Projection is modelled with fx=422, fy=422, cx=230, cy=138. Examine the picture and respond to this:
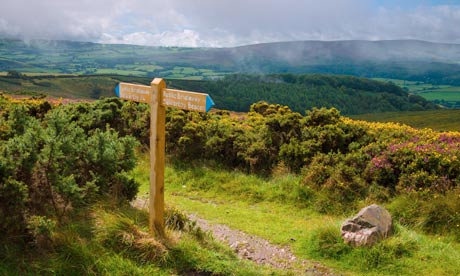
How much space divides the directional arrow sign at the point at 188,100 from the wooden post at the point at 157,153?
0.13m

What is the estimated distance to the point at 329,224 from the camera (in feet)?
24.1

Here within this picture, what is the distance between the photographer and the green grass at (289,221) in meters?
6.37

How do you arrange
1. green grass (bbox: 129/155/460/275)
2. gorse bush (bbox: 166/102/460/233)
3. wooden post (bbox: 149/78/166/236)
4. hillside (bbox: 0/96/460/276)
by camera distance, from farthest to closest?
1. gorse bush (bbox: 166/102/460/233)
2. green grass (bbox: 129/155/460/275)
3. wooden post (bbox: 149/78/166/236)
4. hillside (bbox: 0/96/460/276)

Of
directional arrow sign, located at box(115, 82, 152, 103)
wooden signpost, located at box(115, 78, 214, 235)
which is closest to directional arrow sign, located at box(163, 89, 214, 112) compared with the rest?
wooden signpost, located at box(115, 78, 214, 235)

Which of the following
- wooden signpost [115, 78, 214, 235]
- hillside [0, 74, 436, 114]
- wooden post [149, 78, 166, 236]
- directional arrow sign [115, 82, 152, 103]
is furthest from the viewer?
hillside [0, 74, 436, 114]

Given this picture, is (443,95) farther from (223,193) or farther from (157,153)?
(157,153)

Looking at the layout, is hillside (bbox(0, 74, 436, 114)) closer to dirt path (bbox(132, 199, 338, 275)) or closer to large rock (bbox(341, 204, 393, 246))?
dirt path (bbox(132, 199, 338, 275))

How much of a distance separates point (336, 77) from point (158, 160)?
566ft

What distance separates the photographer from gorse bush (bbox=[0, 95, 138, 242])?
210 inches

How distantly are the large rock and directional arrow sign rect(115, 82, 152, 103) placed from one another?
150 inches

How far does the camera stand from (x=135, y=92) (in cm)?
640

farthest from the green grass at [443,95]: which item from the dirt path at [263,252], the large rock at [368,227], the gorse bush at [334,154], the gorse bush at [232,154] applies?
the dirt path at [263,252]

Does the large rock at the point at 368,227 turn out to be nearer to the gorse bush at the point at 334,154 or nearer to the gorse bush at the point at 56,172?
the gorse bush at the point at 334,154

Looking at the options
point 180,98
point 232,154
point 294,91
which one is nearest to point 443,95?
point 294,91
